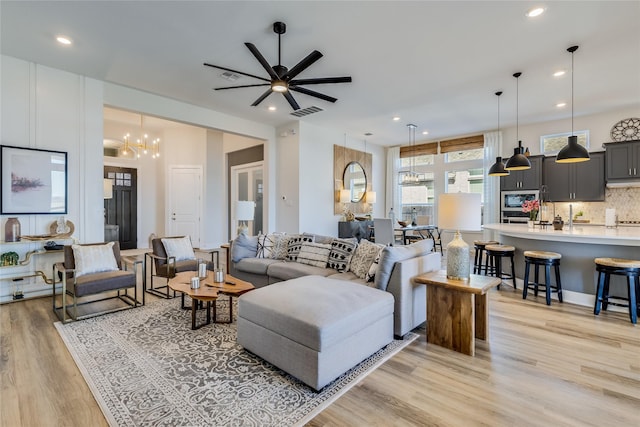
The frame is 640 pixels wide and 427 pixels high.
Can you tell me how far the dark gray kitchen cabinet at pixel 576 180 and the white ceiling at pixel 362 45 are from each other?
1.19 m

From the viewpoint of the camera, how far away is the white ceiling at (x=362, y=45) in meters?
2.86

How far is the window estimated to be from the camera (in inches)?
247

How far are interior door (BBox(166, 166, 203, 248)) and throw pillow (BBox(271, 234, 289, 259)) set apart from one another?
15.2 feet

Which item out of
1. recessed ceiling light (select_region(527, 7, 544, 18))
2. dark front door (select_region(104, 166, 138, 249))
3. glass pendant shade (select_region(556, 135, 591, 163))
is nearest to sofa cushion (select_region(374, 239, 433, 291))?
recessed ceiling light (select_region(527, 7, 544, 18))

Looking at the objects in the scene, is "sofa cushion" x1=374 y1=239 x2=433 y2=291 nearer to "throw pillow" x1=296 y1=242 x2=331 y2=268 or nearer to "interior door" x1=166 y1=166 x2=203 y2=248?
"throw pillow" x1=296 y1=242 x2=331 y2=268

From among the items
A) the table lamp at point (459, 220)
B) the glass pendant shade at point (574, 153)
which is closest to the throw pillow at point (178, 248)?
the table lamp at point (459, 220)

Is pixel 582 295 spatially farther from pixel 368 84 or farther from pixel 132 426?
pixel 132 426

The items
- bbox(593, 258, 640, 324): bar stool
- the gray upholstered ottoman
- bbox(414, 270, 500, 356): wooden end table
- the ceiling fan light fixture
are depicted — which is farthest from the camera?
the ceiling fan light fixture

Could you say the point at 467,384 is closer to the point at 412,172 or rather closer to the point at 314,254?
the point at 314,254

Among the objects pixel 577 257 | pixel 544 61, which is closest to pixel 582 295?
pixel 577 257

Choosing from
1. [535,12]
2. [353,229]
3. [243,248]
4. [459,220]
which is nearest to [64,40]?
[243,248]

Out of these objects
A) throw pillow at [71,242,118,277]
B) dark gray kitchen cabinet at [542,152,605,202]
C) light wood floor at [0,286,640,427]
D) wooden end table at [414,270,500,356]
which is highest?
dark gray kitchen cabinet at [542,152,605,202]

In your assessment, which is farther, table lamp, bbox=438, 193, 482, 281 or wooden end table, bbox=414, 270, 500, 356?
table lamp, bbox=438, 193, 482, 281

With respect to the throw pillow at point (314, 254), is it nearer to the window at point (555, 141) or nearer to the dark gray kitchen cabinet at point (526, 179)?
the dark gray kitchen cabinet at point (526, 179)
